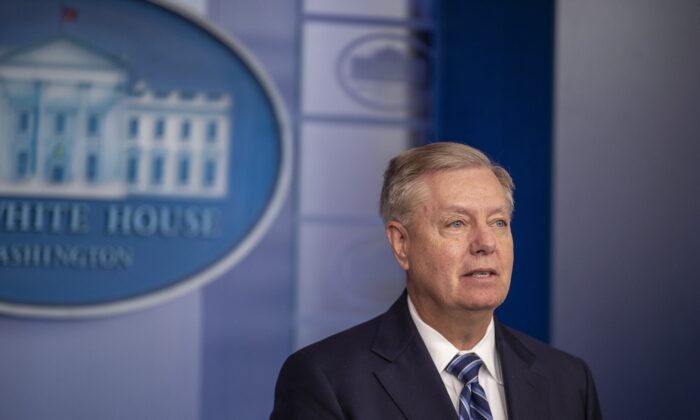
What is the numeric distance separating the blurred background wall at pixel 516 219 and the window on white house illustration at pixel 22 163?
0.47 metres

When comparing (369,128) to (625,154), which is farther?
(369,128)

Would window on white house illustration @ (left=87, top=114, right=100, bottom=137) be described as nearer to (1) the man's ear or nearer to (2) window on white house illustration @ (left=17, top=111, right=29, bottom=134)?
(2) window on white house illustration @ (left=17, top=111, right=29, bottom=134)

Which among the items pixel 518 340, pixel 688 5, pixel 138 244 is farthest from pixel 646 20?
pixel 138 244

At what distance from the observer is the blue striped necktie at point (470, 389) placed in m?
1.57

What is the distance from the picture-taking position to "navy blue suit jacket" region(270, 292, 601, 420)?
5.08ft

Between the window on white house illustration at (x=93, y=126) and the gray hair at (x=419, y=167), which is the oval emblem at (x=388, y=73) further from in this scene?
the gray hair at (x=419, y=167)

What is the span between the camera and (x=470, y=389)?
1601mm

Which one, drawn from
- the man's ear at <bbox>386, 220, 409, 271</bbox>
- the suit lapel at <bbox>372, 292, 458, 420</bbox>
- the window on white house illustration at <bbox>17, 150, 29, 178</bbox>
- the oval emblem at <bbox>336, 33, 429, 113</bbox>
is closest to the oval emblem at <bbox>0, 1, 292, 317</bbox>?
the window on white house illustration at <bbox>17, 150, 29, 178</bbox>

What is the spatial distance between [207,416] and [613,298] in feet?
4.48

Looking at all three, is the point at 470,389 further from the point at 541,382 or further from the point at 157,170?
the point at 157,170

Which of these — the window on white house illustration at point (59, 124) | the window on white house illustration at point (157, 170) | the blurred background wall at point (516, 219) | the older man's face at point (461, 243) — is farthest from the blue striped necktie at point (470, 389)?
the window on white house illustration at point (59, 124)

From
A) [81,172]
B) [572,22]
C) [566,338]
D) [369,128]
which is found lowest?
[566,338]

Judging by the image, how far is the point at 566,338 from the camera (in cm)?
246

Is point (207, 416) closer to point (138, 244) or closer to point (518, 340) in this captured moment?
point (138, 244)
